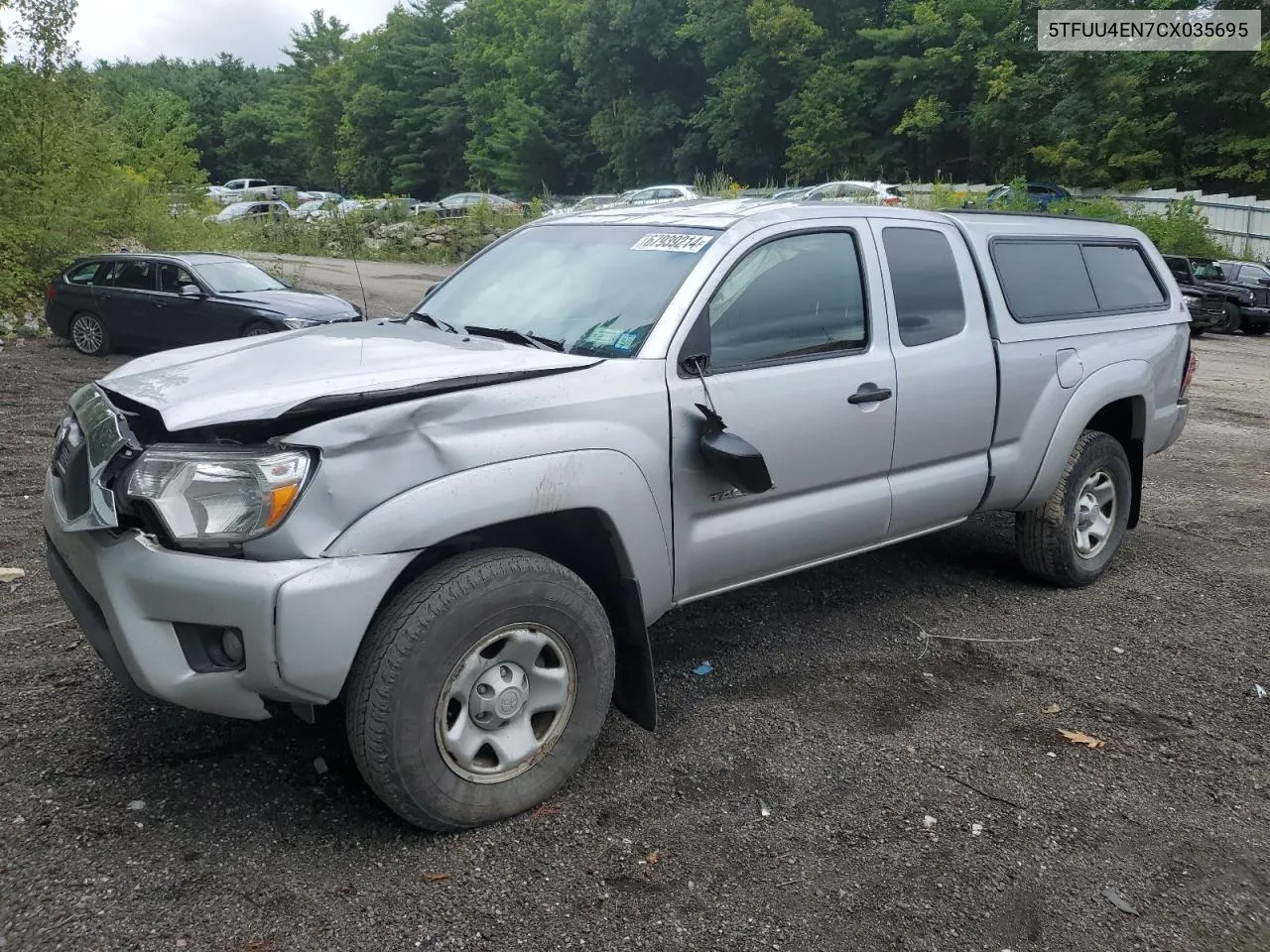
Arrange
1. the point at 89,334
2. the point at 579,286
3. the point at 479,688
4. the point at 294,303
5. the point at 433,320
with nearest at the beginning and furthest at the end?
the point at 479,688, the point at 579,286, the point at 433,320, the point at 294,303, the point at 89,334

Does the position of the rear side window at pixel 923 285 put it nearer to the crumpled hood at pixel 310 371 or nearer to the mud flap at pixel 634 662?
the crumpled hood at pixel 310 371

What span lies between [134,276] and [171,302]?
889 millimetres

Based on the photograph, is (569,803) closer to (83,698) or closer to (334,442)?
(334,442)

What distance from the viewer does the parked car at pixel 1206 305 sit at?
19875 mm

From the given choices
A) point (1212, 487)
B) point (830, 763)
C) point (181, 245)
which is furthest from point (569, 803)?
point (181, 245)

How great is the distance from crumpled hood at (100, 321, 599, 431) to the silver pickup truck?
0.02 metres

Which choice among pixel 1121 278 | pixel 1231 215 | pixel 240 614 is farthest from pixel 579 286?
pixel 1231 215

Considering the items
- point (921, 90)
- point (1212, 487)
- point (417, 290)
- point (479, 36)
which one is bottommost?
point (1212, 487)

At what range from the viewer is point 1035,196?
3238 centimetres

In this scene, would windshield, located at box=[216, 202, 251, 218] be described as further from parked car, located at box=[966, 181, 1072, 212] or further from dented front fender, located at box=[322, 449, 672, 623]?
dented front fender, located at box=[322, 449, 672, 623]

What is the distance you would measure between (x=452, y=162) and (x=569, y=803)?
72.2 m

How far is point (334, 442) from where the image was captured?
9.04 ft

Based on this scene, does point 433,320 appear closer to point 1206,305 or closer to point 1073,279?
point 1073,279

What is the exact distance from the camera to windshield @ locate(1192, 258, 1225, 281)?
69.0 feet
